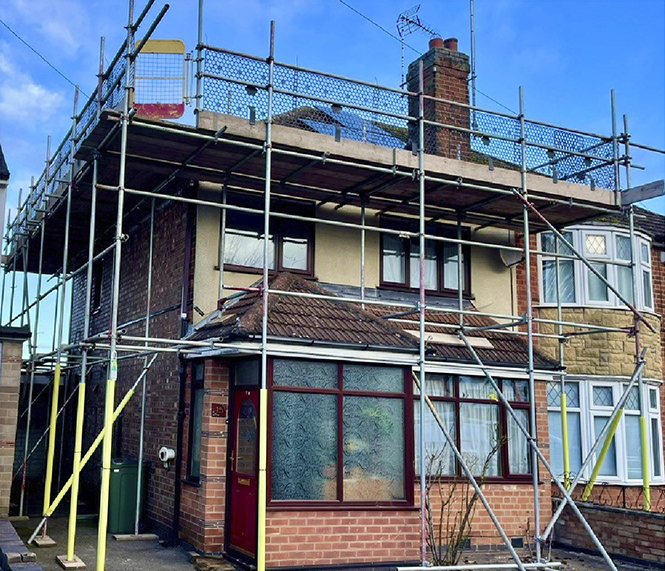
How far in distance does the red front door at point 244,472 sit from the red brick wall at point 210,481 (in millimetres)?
187

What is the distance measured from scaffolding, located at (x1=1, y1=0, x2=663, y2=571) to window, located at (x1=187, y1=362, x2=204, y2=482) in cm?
43

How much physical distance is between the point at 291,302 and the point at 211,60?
Answer: 3482 millimetres

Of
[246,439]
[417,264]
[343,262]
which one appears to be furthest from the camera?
[417,264]

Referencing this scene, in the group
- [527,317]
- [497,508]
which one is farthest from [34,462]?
[527,317]

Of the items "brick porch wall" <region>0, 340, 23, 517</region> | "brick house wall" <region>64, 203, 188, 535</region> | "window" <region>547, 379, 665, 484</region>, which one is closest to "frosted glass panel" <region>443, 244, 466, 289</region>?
"window" <region>547, 379, 665, 484</region>

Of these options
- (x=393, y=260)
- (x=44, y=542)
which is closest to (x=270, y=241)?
(x=393, y=260)

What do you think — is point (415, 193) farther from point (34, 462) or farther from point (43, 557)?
point (34, 462)

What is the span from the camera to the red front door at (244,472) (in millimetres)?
10023

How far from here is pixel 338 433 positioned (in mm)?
10625

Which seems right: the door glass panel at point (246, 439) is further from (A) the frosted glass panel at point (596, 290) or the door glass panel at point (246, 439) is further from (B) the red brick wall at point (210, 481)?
(A) the frosted glass panel at point (596, 290)

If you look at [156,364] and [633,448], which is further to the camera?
[633,448]

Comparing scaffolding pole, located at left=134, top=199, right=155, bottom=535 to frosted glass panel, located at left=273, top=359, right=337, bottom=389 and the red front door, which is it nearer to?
the red front door

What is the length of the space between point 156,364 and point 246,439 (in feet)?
10.6

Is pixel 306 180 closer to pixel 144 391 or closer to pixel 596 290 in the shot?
pixel 144 391
